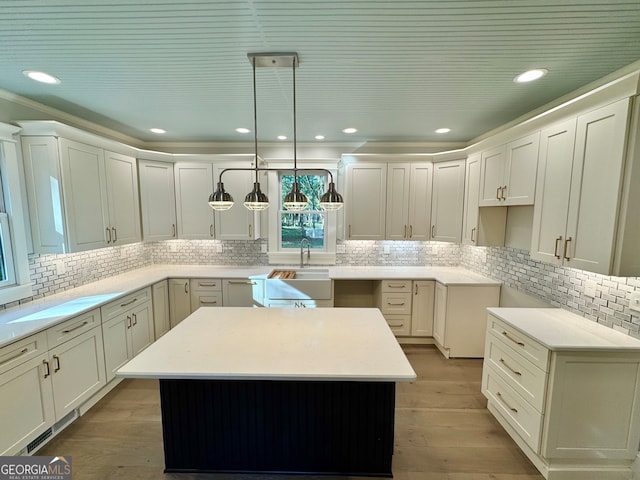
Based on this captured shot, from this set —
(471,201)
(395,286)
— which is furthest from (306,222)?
(471,201)

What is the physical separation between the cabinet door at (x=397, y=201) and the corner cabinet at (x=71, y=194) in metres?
3.21

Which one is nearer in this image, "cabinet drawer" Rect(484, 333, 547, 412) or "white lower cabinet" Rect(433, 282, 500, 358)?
"cabinet drawer" Rect(484, 333, 547, 412)

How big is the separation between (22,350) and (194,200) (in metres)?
2.29

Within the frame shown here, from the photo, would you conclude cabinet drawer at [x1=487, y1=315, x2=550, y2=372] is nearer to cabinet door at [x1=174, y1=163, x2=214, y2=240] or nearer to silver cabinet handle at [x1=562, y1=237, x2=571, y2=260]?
silver cabinet handle at [x1=562, y1=237, x2=571, y2=260]

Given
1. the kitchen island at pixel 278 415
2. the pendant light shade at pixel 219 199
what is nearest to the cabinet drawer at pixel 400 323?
the kitchen island at pixel 278 415

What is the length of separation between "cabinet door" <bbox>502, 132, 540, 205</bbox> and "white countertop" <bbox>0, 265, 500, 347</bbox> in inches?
43.4

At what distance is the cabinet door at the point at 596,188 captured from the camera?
1.55 m

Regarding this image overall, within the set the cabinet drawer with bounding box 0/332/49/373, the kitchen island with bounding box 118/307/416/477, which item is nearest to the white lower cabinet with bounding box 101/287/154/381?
the cabinet drawer with bounding box 0/332/49/373

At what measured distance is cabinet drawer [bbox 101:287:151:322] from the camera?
251 cm

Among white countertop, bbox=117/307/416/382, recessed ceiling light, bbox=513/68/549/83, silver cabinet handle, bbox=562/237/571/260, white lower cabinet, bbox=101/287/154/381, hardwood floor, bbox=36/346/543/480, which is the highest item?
recessed ceiling light, bbox=513/68/549/83

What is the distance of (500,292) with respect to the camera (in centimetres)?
308

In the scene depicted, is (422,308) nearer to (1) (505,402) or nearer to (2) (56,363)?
(1) (505,402)

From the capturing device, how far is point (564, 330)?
1.86 m

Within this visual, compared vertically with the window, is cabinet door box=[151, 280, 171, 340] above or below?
below
